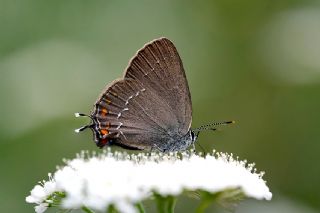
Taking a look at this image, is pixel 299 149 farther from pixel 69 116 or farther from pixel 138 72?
pixel 138 72

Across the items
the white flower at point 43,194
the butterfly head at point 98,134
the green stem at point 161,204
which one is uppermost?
the butterfly head at point 98,134

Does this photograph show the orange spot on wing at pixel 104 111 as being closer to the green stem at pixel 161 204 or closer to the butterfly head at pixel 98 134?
the butterfly head at pixel 98 134

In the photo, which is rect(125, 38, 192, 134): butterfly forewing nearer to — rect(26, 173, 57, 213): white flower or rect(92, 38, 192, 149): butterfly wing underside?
rect(92, 38, 192, 149): butterfly wing underside

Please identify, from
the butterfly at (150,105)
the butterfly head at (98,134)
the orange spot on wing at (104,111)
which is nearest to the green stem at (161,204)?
the butterfly head at (98,134)

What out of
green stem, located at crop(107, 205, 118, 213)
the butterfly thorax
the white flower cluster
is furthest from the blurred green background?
green stem, located at crop(107, 205, 118, 213)

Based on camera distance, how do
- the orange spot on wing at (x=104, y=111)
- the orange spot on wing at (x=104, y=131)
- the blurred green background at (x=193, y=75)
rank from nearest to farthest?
1. the orange spot on wing at (x=104, y=131)
2. the orange spot on wing at (x=104, y=111)
3. the blurred green background at (x=193, y=75)

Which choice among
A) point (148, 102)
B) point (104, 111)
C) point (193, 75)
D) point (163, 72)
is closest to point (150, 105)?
point (148, 102)

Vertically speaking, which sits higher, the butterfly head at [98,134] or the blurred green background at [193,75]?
the blurred green background at [193,75]

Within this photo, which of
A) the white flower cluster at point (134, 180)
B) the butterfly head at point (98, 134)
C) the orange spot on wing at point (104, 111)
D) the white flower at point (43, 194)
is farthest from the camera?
the orange spot on wing at point (104, 111)

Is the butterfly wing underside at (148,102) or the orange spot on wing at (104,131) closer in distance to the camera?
the orange spot on wing at (104,131)
